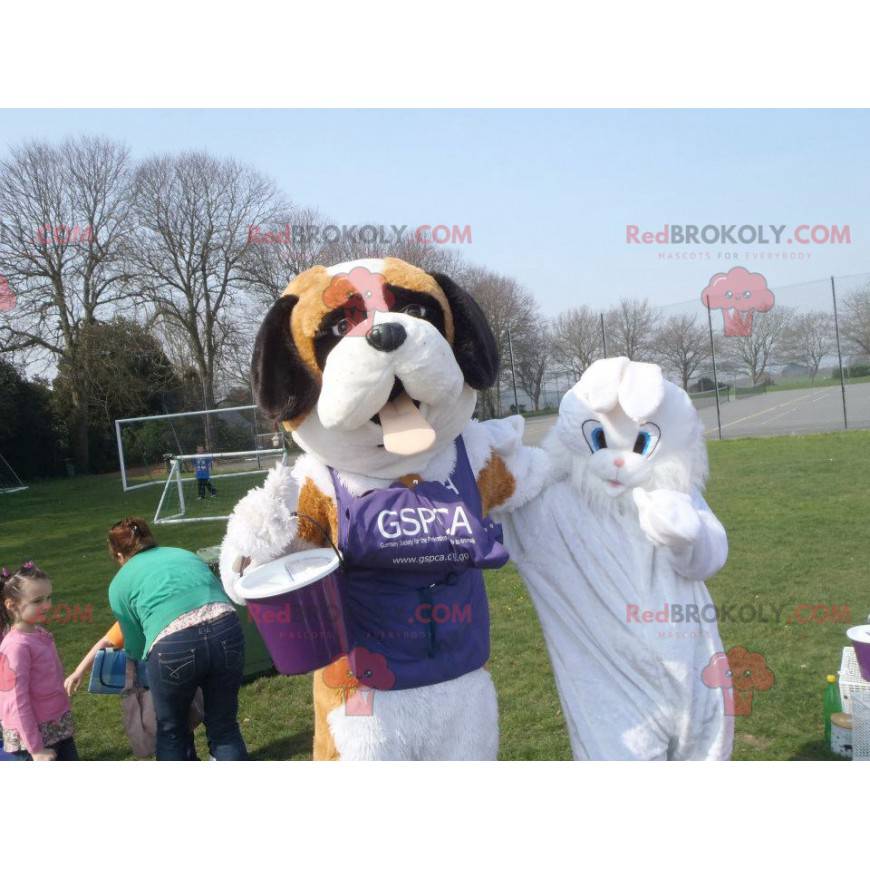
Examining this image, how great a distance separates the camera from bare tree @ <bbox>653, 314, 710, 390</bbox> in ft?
15.2

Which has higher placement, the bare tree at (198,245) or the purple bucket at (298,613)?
the bare tree at (198,245)

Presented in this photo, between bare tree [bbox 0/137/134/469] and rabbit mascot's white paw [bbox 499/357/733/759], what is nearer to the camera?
rabbit mascot's white paw [bbox 499/357/733/759]

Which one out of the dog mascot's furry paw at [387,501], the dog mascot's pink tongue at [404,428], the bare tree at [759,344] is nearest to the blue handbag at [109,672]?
the dog mascot's furry paw at [387,501]

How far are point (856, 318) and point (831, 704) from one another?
4034mm

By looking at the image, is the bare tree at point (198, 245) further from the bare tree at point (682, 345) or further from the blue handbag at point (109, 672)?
the bare tree at point (682, 345)

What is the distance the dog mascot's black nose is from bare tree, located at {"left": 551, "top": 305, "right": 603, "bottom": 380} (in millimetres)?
2135

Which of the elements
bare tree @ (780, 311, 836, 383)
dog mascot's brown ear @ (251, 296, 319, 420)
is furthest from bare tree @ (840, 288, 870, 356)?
dog mascot's brown ear @ (251, 296, 319, 420)

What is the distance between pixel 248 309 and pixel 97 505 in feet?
8.60

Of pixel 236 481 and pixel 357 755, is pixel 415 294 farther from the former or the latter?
pixel 236 481

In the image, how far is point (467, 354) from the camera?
8.32ft

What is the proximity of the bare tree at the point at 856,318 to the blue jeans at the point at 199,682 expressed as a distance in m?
5.21

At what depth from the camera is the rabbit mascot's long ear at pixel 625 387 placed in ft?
8.14

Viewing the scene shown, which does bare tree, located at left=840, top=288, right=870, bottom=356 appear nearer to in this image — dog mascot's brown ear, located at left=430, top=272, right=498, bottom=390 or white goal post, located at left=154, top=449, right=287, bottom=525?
white goal post, located at left=154, top=449, right=287, bottom=525

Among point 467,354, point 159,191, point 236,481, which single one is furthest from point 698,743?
point 236,481
